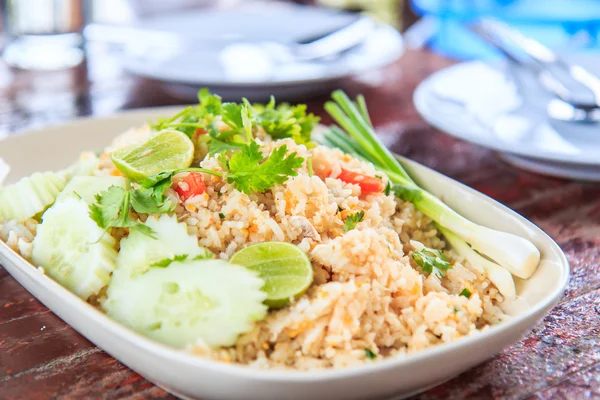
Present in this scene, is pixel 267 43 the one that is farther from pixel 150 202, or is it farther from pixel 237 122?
pixel 150 202

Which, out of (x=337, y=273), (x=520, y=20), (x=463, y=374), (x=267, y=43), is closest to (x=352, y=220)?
(x=337, y=273)

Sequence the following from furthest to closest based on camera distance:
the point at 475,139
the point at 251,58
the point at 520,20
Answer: the point at 520,20 → the point at 251,58 → the point at 475,139

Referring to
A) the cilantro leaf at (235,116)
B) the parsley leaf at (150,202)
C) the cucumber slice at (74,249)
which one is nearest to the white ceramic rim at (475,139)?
the cilantro leaf at (235,116)

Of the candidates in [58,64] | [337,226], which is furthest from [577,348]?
[58,64]

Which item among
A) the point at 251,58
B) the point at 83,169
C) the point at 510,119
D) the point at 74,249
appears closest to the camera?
the point at 74,249

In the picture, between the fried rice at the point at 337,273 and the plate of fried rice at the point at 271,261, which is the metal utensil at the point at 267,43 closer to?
the plate of fried rice at the point at 271,261

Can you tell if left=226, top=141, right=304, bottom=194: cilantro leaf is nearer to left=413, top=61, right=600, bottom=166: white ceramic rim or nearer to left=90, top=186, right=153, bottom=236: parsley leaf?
left=90, top=186, right=153, bottom=236: parsley leaf
